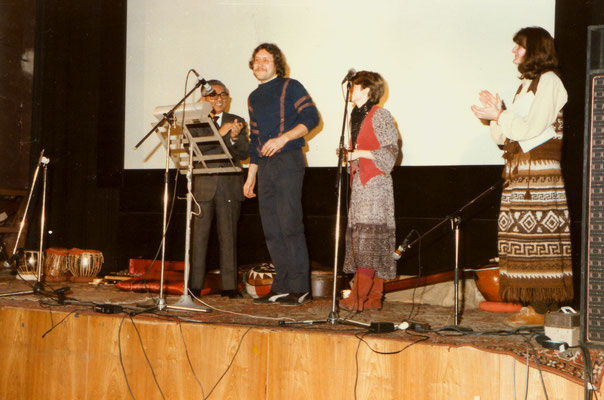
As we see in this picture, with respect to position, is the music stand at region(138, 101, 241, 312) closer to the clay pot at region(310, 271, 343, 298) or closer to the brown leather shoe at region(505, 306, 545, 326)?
the clay pot at region(310, 271, 343, 298)

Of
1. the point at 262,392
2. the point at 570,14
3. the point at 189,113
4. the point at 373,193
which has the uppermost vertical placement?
the point at 570,14

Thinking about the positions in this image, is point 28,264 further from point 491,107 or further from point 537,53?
point 537,53

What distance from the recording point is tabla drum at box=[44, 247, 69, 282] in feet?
17.5

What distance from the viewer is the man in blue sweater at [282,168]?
12.7ft

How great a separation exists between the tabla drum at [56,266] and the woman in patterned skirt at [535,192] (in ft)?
13.0

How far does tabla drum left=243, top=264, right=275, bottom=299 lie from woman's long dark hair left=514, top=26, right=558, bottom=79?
236cm

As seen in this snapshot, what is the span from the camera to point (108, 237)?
20.6 ft

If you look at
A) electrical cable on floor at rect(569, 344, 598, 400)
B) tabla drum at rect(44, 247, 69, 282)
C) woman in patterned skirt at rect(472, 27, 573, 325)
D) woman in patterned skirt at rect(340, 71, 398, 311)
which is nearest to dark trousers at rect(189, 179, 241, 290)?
woman in patterned skirt at rect(340, 71, 398, 311)

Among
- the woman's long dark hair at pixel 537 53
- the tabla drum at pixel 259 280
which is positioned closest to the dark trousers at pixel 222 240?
the tabla drum at pixel 259 280

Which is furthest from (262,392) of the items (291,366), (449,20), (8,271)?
(8,271)

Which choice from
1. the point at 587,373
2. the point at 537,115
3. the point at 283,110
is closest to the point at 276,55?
the point at 283,110

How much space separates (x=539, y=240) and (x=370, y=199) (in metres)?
1.05

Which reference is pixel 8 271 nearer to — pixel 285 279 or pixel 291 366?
pixel 285 279

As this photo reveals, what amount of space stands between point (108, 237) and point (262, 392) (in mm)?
3911
